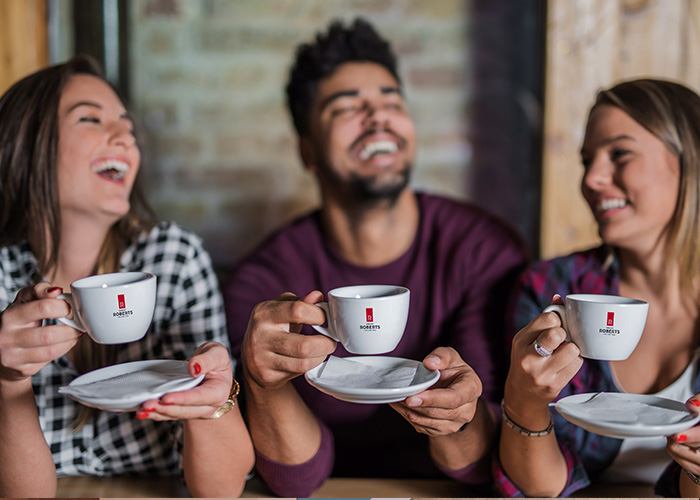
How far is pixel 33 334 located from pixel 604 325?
0.68 meters

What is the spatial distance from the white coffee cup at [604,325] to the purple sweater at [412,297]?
0.27 m

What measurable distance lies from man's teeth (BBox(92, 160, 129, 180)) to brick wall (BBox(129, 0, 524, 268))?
85 centimetres

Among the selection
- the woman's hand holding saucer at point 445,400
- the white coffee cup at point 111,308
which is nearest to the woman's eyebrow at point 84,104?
the white coffee cup at point 111,308

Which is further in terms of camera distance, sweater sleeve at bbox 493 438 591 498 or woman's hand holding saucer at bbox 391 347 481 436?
sweater sleeve at bbox 493 438 591 498

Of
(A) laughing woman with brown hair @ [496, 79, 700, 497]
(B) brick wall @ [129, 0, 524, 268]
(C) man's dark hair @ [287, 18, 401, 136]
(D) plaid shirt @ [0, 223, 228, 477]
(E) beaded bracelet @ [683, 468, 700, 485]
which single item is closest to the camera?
(E) beaded bracelet @ [683, 468, 700, 485]

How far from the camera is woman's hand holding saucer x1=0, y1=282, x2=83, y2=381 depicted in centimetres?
77

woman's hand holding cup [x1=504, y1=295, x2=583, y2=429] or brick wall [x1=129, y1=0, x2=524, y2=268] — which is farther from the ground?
brick wall [x1=129, y1=0, x2=524, y2=268]

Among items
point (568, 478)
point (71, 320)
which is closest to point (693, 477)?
point (568, 478)

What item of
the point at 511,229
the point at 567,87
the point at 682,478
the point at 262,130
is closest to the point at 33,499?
the point at 682,478

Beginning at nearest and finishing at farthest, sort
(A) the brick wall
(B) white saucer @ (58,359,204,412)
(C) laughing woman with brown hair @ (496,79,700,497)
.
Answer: (B) white saucer @ (58,359,204,412) < (C) laughing woman with brown hair @ (496,79,700,497) < (A) the brick wall

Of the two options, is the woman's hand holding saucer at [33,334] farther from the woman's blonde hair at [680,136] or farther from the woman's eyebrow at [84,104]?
the woman's blonde hair at [680,136]

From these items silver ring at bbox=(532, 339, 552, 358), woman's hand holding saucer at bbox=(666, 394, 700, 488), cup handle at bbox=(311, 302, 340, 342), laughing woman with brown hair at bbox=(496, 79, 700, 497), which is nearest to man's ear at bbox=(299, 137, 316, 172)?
laughing woman with brown hair at bbox=(496, 79, 700, 497)

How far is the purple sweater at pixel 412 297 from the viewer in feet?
3.58

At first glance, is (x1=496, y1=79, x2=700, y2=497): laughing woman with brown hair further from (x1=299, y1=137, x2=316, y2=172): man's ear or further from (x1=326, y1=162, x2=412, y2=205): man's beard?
(x1=299, y1=137, x2=316, y2=172): man's ear
